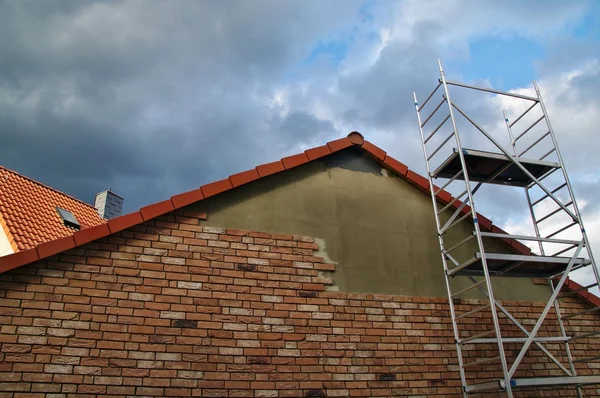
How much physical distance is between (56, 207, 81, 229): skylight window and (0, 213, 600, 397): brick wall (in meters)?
7.20

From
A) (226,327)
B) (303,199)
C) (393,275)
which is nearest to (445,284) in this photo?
(393,275)

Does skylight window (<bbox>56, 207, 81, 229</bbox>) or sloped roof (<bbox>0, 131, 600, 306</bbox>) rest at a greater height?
skylight window (<bbox>56, 207, 81, 229</bbox>)

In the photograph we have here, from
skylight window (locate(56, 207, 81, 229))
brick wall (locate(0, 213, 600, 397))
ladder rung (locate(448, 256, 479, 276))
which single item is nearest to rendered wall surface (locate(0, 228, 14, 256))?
skylight window (locate(56, 207, 81, 229))

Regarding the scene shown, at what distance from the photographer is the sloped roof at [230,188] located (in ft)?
16.4

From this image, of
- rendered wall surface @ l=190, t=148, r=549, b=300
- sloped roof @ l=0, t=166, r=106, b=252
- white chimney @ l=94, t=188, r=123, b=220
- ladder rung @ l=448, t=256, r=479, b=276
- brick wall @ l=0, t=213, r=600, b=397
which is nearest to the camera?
brick wall @ l=0, t=213, r=600, b=397

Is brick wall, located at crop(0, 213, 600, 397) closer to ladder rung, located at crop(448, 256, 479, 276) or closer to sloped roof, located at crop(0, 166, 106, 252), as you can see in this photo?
ladder rung, located at crop(448, 256, 479, 276)

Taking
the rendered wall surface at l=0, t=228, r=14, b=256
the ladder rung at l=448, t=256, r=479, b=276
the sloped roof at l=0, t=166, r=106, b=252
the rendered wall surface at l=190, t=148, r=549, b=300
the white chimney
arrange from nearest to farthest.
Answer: the ladder rung at l=448, t=256, r=479, b=276
the rendered wall surface at l=190, t=148, r=549, b=300
the sloped roof at l=0, t=166, r=106, b=252
the rendered wall surface at l=0, t=228, r=14, b=256
the white chimney

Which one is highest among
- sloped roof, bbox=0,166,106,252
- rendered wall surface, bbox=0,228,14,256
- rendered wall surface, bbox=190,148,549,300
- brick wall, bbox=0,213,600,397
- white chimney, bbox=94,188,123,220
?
white chimney, bbox=94,188,123,220

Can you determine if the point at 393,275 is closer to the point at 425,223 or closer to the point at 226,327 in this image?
the point at 425,223

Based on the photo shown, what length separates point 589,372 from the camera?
21.7 feet

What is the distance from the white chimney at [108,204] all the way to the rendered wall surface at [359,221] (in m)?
11.0

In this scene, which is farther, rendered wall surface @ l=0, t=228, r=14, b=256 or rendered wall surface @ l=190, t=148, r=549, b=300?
rendered wall surface @ l=0, t=228, r=14, b=256

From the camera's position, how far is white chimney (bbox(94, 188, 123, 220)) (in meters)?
15.8

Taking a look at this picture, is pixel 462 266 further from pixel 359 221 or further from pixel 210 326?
pixel 210 326
